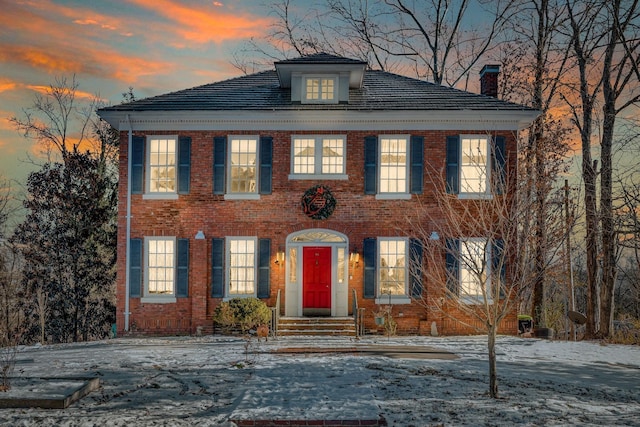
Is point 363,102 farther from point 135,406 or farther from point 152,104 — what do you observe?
point 135,406

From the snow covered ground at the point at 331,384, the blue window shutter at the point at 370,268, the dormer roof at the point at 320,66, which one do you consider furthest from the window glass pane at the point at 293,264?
the dormer roof at the point at 320,66

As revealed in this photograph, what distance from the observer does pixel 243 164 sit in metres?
18.0

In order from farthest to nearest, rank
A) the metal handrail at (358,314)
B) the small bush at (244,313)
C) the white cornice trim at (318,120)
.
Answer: the white cornice trim at (318,120)
the metal handrail at (358,314)
the small bush at (244,313)

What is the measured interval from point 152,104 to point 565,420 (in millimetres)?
14911

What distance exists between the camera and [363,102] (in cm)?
1833

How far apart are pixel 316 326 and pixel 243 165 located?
562 cm

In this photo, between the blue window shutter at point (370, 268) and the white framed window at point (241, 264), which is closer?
the blue window shutter at point (370, 268)

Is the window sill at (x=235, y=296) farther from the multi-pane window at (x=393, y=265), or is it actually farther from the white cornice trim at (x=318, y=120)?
the white cornice trim at (x=318, y=120)

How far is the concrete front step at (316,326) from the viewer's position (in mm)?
16938

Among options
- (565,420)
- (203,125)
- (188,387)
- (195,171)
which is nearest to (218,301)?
(195,171)

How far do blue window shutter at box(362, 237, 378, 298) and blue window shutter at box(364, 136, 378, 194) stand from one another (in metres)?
1.72

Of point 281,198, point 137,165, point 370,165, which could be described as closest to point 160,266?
point 137,165

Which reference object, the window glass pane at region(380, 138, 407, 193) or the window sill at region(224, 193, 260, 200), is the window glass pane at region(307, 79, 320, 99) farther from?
the window sill at region(224, 193, 260, 200)

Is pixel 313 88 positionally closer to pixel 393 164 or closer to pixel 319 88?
pixel 319 88
